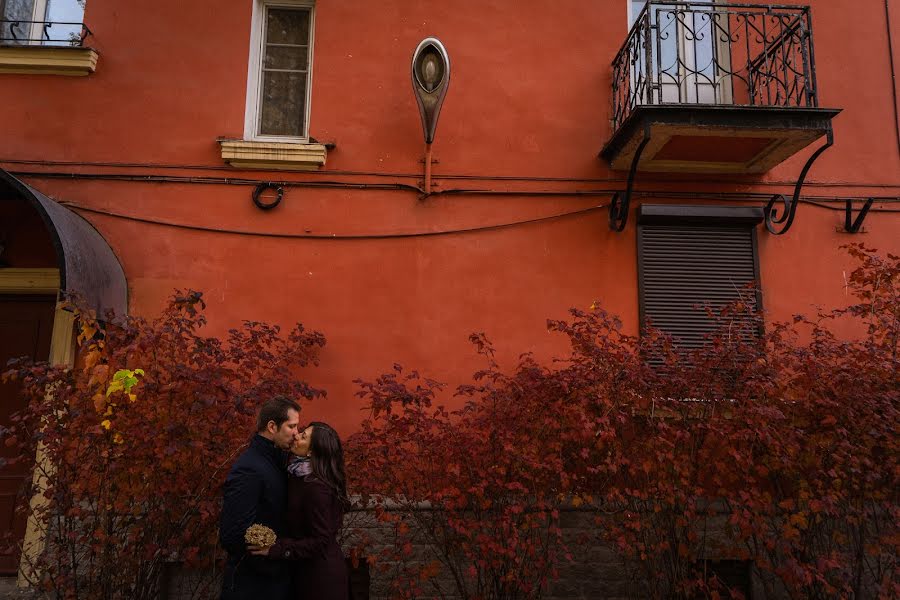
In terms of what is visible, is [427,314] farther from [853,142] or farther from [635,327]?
[853,142]

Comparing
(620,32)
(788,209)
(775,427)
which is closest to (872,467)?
(775,427)

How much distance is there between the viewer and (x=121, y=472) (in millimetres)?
4750

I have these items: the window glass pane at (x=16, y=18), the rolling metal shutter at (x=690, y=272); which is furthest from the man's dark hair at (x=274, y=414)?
the window glass pane at (x=16, y=18)

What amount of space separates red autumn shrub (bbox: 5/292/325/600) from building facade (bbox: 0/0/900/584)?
1.36 meters

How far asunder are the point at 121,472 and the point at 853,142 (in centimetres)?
766

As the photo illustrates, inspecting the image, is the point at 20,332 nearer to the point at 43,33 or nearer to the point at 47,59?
the point at 47,59

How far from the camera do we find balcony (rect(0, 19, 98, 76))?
6.51 meters

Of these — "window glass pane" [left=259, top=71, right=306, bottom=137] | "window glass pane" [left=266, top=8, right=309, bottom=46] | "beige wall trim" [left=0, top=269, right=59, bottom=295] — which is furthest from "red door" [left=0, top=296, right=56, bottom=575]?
"window glass pane" [left=266, top=8, right=309, bottom=46]

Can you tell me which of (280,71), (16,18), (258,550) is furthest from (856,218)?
(16,18)

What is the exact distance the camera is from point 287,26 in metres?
7.20

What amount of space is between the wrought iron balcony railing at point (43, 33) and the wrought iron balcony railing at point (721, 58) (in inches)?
222

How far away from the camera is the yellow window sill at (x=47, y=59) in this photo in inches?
256

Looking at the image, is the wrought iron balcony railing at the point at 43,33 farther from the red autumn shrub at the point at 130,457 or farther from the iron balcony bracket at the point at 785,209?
the iron balcony bracket at the point at 785,209

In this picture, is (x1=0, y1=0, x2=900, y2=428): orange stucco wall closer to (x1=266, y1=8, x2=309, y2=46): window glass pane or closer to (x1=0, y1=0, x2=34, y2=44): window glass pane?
(x1=266, y1=8, x2=309, y2=46): window glass pane
